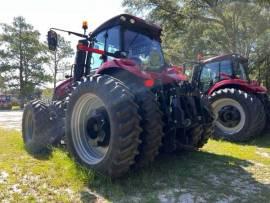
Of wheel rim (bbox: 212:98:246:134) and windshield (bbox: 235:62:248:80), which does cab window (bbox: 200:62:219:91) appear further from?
wheel rim (bbox: 212:98:246:134)

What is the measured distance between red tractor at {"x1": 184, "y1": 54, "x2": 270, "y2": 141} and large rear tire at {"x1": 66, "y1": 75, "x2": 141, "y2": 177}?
4.36 metres

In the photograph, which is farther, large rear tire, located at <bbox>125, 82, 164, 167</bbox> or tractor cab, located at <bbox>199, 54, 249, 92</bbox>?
tractor cab, located at <bbox>199, 54, 249, 92</bbox>

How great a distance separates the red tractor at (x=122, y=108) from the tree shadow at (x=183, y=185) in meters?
0.23

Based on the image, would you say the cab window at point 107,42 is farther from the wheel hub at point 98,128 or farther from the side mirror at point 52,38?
the wheel hub at point 98,128

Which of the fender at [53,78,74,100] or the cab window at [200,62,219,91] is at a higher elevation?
the cab window at [200,62,219,91]

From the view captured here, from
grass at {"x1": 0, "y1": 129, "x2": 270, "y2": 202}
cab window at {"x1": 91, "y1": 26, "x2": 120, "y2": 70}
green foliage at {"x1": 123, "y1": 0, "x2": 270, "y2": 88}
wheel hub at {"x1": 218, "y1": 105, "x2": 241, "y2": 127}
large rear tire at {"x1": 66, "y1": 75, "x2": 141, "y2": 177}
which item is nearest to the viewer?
grass at {"x1": 0, "y1": 129, "x2": 270, "y2": 202}

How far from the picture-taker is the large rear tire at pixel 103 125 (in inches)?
162

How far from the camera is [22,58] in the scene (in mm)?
42500

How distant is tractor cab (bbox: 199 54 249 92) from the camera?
9.55m

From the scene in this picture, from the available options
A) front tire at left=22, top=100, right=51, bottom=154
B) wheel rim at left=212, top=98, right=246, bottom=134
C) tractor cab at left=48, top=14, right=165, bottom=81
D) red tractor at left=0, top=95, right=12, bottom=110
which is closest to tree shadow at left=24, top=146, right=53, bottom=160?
front tire at left=22, top=100, right=51, bottom=154

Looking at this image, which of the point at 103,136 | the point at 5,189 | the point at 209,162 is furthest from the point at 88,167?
the point at 209,162

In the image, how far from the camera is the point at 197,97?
5438mm

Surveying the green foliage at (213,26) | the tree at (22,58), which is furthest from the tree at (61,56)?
the green foliage at (213,26)

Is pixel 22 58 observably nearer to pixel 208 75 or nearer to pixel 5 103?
pixel 5 103
